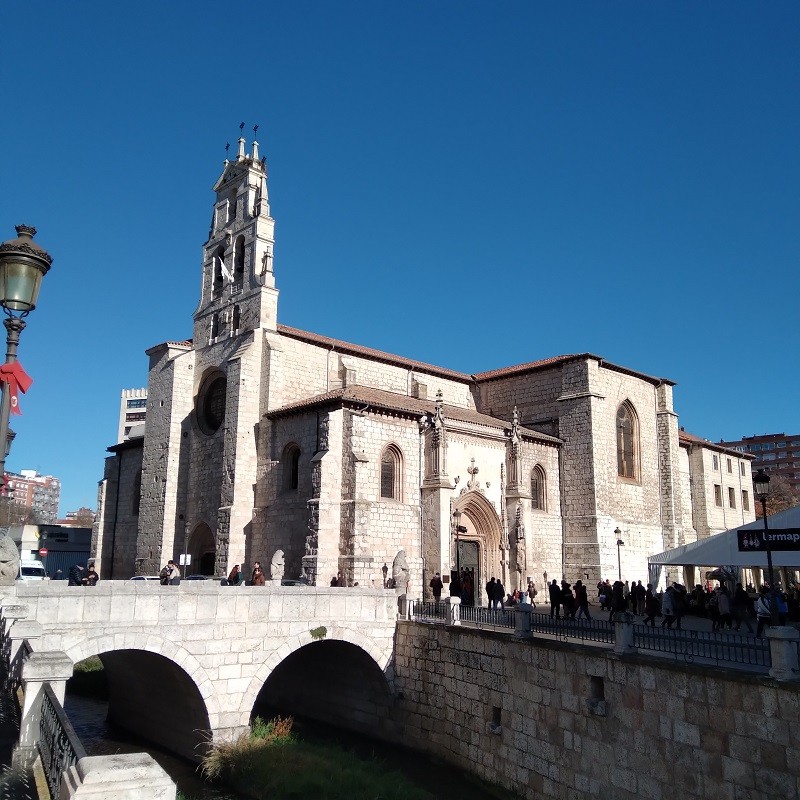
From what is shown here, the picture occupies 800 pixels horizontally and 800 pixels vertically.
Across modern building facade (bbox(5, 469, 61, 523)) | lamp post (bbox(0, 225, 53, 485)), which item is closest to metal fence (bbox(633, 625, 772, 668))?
lamp post (bbox(0, 225, 53, 485))

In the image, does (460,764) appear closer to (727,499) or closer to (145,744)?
(145,744)

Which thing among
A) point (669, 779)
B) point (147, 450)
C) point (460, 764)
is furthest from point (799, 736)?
point (147, 450)

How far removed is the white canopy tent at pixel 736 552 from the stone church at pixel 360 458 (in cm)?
933

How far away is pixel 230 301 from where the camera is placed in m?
33.4

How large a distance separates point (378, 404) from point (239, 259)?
11.4 m

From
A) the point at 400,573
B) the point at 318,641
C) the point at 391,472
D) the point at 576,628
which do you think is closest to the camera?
the point at 576,628

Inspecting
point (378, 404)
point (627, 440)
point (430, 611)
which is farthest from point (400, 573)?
point (627, 440)

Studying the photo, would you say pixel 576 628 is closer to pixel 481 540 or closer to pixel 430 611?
pixel 430 611

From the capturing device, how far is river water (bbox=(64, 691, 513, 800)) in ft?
56.9

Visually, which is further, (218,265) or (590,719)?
(218,265)

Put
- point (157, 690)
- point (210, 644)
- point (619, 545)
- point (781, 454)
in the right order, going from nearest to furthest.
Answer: point (210, 644), point (157, 690), point (619, 545), point (781, 454)

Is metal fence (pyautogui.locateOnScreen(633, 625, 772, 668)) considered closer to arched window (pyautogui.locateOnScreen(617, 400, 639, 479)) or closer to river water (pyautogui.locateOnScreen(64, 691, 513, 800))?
river water (pyautogui.locateOnScreen(64, 691, 513, 800))

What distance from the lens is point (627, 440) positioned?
36469 millimetres

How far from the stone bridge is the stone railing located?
4565mm
